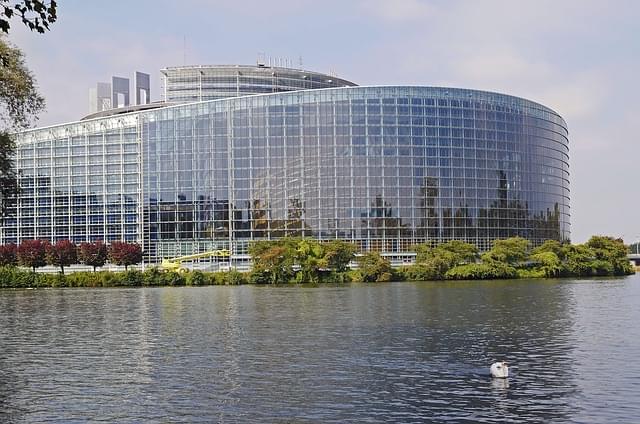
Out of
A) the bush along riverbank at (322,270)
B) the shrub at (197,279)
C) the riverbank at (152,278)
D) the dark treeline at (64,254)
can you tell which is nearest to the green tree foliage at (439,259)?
the bush along riverbank at (322,270)

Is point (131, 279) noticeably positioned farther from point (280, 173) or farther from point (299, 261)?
point (280, 173)

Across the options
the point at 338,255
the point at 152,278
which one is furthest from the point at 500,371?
the point at 152,278

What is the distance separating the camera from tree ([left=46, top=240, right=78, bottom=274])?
151500 millimetres

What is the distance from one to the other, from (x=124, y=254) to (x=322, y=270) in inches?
1723

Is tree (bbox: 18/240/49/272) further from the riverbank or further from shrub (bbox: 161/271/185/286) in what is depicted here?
shrub (bbox: 161/271/185/286)

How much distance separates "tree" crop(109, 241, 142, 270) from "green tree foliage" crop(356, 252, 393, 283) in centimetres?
5035

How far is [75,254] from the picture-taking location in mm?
154000

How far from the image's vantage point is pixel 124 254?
6088 inches

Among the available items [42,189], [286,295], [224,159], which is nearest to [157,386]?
[286,295]

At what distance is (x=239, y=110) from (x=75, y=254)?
47.8 meters

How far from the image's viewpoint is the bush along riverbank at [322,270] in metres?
135

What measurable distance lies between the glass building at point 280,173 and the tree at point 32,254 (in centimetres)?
2118

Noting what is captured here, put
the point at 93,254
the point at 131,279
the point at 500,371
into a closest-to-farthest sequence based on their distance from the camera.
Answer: the point at 500,371 < the point at 131,279 < the point at 93,254

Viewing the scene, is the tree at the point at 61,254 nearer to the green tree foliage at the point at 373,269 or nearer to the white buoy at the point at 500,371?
the green tree foliage at the point at 373,269
